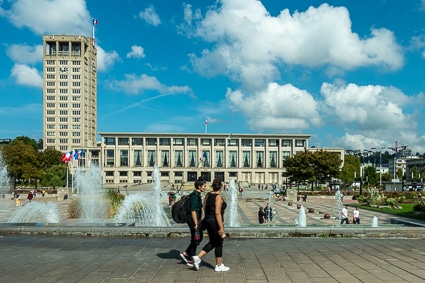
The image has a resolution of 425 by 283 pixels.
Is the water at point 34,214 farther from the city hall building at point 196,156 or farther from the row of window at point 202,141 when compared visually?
the row of window at point 202,141

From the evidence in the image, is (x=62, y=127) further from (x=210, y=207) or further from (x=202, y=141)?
(x=210, y=207)

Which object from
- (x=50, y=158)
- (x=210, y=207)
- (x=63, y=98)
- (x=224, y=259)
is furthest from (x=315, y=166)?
(x=63, y=98)

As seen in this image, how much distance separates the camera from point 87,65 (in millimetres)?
139125

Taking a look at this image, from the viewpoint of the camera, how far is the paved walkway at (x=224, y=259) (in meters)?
7.34

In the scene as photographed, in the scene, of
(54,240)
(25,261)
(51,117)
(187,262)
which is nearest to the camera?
(187,262)

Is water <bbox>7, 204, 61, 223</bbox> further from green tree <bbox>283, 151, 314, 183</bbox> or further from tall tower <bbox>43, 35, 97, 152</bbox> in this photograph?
tall tower <bbox>43, 35, 97, 152</bbox>

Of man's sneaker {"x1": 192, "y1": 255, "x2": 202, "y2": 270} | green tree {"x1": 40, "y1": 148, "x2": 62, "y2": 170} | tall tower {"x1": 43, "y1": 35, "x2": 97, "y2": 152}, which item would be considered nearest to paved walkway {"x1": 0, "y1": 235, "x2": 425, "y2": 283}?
man's sneaker {"x1": 192, "y1": 255, "x2": 202, "y2": 270}

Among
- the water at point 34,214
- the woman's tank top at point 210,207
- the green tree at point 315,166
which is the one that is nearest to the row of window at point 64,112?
the green tree at point 315,166

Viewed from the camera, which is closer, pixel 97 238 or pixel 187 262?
pixel 187 262

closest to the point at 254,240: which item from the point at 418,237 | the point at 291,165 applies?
the point at 418,237

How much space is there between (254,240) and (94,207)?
15187 mm

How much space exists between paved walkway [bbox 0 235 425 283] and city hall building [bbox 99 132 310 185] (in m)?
109

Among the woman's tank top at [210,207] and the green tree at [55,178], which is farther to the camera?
the green tree at [55,178]

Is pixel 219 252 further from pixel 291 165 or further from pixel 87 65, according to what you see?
pixel 87 65
